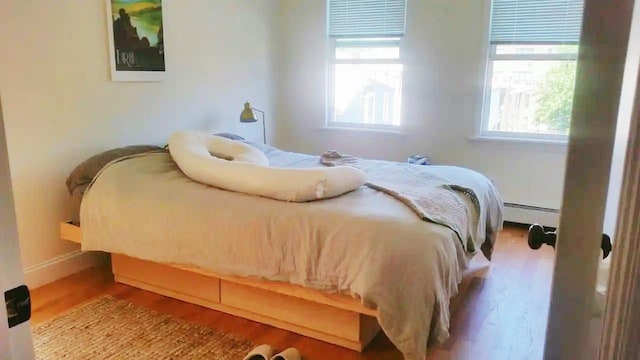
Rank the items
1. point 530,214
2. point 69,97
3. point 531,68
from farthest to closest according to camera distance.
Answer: point 530,214
point 531,68
point 69,97

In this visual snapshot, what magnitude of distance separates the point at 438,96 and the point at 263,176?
96.8 inches

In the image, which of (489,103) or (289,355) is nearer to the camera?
(289,355)

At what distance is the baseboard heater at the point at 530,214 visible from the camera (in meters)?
4.25

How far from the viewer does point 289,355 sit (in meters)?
2.20

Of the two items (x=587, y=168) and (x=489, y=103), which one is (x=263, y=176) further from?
(x=489, y=103)

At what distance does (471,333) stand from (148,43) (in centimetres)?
293

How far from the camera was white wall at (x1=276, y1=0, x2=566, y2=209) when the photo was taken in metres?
4.27

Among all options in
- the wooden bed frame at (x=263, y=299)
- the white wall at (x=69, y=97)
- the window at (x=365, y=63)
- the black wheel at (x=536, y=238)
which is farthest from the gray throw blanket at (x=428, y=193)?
the window at (x=365, y=63)

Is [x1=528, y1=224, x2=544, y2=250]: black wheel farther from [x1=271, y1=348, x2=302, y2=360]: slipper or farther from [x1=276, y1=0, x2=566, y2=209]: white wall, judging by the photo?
[x1=276, y1=0, x2=566, y2=209]: white wall

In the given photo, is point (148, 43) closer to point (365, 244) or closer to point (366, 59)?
point (366, 59)

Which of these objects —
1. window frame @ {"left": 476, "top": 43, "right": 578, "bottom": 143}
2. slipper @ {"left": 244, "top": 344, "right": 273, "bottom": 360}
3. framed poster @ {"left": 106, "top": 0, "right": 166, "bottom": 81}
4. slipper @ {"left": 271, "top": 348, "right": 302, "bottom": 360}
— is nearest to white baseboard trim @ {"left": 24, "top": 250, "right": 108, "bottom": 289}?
framed poster @ {"left": 106, "top": 0, "right": 166, "bottom": 81}

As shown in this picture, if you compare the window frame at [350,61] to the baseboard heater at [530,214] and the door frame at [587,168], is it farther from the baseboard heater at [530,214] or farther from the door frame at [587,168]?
the door frame at [587,168]

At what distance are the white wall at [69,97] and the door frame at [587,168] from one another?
299 cm

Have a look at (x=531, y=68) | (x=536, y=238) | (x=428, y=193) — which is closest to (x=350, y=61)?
(x=531, y=68)
